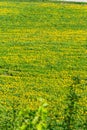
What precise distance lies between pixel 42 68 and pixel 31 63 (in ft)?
4.01

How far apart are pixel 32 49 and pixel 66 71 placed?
5.44 meters

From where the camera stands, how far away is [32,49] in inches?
1252

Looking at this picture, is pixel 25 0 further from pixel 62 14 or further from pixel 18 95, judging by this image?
pixel 18 95

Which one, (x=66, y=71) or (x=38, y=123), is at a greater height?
(x=38, y=123)

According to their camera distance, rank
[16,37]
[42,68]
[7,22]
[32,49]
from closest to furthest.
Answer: [42,68] < [32,49] < [16,37] < [7,22]

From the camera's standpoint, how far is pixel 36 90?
23781 millimetres

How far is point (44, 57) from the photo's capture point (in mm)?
30016

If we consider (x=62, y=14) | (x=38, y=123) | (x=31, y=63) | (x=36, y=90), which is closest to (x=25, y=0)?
(x=62, y=14)

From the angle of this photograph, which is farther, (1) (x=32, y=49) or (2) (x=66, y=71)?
(1) (x=32, y=49)

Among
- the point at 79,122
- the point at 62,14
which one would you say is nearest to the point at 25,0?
the point at 62,14

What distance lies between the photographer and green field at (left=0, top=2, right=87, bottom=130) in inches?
845

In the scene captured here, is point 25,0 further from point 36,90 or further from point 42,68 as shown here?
point 36,90

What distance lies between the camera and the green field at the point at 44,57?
2147cm

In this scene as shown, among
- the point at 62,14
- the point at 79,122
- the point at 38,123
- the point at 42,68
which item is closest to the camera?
the point at 38,123
